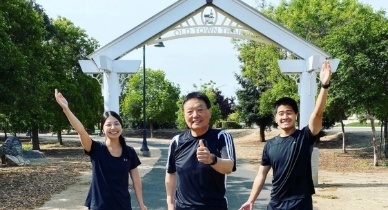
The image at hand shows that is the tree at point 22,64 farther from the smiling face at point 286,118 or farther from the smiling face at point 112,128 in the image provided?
the smiling face at point 286,118

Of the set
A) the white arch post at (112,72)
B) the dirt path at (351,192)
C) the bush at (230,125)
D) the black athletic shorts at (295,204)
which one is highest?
the white arch post at (112,72)

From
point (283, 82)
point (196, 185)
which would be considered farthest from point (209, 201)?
point (283, 82)

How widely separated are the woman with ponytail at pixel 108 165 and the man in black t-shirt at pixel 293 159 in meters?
1.20

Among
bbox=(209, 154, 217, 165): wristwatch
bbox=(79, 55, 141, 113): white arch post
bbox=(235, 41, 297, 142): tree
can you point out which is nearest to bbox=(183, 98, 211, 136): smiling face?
bbox=(209, 154, 217, 165): wristwatch

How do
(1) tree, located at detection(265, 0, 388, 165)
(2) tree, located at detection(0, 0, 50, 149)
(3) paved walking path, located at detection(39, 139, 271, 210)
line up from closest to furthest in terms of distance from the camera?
(3) paved walking path, located at detection(39, 139, 271, 210) < (2) tree, located at detection(0, 0, 50, 149) < (1) tree, located at detection(265, 0, 388, 165)

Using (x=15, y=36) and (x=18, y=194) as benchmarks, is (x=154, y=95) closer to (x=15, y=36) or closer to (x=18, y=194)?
(x=15, y=36)

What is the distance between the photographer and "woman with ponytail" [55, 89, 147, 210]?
4293 mm

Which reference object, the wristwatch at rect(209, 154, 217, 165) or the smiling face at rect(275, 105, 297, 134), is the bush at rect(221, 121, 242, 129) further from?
the wristwatch at rect(209, 154, 217, 165)

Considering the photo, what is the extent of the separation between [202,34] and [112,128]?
6741 mm

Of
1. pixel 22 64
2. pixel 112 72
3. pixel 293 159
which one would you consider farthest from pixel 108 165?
pixel 22 64

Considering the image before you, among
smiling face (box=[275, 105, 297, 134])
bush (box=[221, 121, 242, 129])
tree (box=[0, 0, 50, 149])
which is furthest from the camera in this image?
bush (box=[221, 121, 242, 129])

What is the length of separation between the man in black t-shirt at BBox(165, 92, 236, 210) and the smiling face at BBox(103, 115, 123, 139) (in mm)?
1049

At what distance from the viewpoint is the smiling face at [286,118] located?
13.6ft

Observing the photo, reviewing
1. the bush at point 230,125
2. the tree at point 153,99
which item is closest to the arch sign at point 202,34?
the tree at point 153,99
